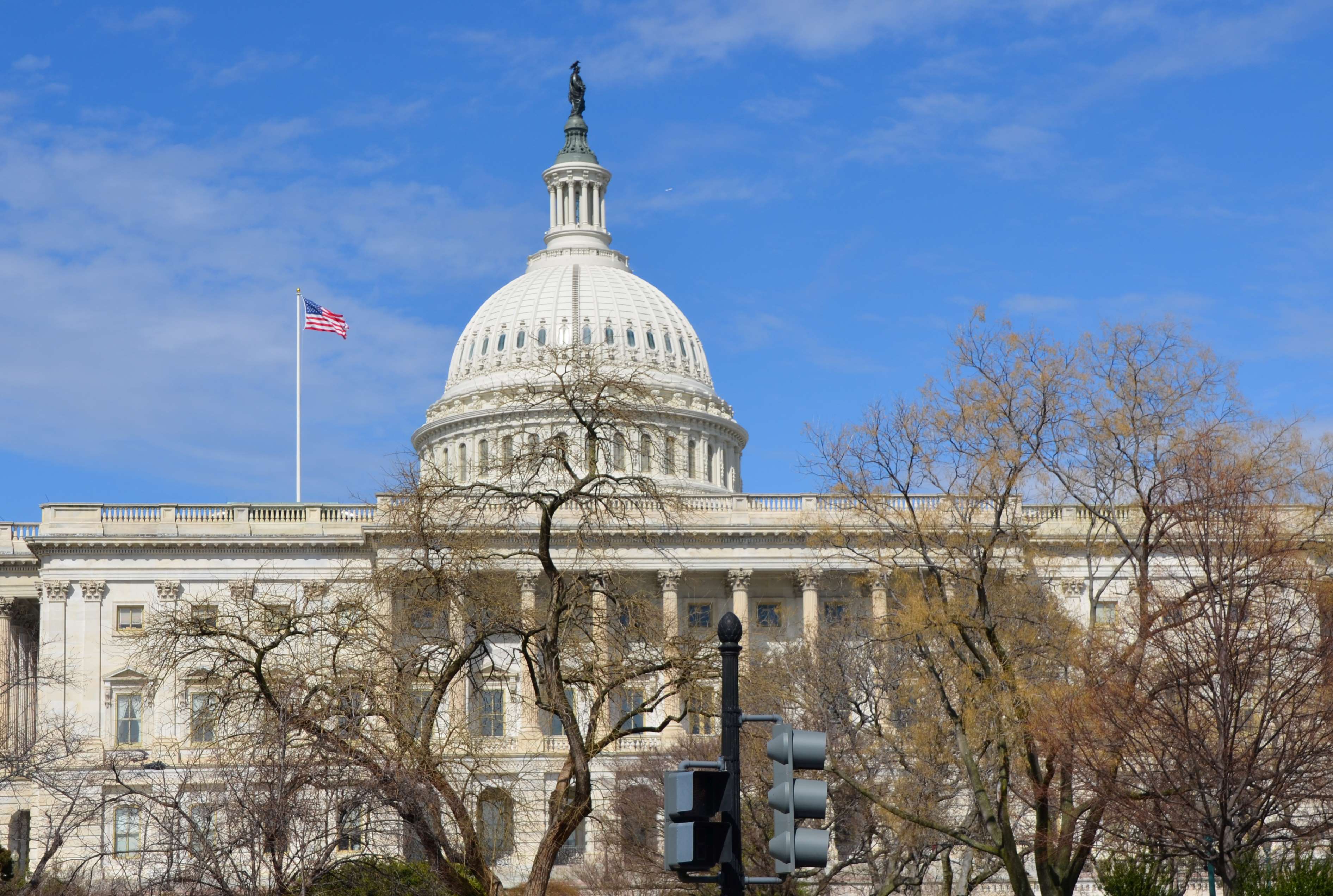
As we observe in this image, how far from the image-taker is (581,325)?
120 metres

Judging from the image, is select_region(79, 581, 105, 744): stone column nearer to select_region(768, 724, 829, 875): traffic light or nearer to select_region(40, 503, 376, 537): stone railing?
select_region(40, 503, 376, 537): stone railing

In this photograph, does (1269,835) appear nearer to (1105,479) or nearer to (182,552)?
(1105,479)

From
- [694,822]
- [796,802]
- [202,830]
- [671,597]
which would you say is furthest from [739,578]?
[796,802]

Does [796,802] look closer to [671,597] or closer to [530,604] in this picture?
[530,604]

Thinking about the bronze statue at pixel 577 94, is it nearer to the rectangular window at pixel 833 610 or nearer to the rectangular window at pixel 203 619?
the rectangular window at pixel 833 610

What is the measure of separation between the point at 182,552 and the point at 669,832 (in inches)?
2984

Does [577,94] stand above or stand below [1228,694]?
above

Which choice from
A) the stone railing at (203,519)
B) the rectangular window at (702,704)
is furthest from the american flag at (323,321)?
the rectangular window at (702,704)

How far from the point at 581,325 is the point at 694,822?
103676 mm

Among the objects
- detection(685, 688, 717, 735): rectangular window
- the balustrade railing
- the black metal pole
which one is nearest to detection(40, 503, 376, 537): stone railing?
the balustrade railing

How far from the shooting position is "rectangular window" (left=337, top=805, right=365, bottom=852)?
3127 cm

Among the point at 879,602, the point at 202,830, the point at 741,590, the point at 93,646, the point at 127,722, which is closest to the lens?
the point at 202,830

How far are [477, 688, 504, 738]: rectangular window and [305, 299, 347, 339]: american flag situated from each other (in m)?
20.8

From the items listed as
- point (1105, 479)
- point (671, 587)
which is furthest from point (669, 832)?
point (671, 587)
